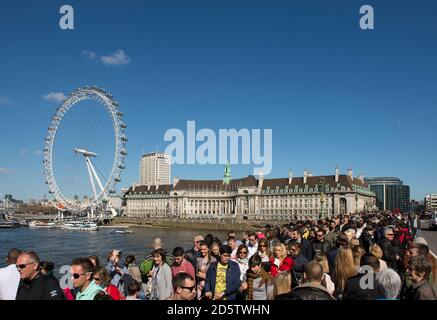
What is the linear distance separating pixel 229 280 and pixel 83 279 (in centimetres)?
235

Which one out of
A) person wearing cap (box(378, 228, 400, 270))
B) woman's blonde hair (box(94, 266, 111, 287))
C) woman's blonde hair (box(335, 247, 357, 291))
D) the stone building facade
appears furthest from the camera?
the stone building facade

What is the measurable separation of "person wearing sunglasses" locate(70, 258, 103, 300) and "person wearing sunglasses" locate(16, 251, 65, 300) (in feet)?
0.80

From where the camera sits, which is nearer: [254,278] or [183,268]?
[254,278]

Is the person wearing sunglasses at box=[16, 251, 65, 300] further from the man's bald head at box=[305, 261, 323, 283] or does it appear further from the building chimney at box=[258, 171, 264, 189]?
the building chimney at box=[258, 171, 264, 189]

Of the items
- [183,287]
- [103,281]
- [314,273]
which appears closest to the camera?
[314,273]

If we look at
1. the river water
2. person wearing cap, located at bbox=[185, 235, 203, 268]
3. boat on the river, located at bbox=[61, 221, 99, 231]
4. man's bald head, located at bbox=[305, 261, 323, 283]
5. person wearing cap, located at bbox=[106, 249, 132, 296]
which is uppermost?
man's bald head, located at bbox=[305, 261, 323, 283]

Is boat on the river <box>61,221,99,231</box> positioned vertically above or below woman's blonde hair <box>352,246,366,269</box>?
below

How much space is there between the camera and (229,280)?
6.74 metres

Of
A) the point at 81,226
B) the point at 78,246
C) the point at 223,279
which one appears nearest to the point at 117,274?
the point at 223,279

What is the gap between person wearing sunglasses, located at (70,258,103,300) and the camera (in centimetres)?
530

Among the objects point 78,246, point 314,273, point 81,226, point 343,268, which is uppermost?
point 314,273

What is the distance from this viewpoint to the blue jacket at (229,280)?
22.0ft

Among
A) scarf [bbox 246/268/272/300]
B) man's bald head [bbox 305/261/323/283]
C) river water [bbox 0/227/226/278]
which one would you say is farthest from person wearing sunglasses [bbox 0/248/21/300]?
river water [bbox 0/227/226/278]

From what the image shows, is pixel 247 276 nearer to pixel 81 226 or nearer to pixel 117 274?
pixel 117 274
